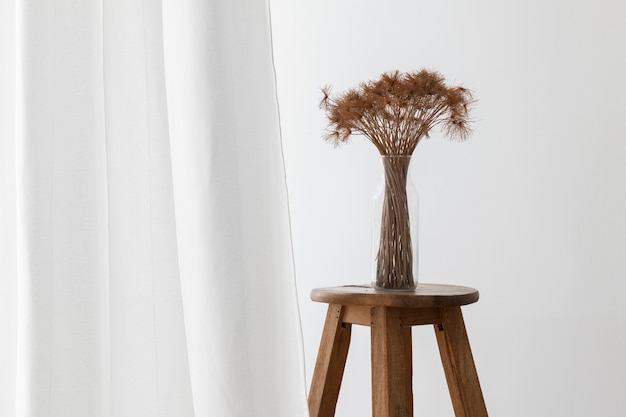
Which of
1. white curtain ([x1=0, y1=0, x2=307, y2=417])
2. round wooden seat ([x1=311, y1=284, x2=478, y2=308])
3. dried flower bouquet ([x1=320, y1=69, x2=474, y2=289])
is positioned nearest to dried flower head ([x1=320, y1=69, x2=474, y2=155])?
dried flower bouquet ([x1=320, y1=69, x2=474, y2=289])

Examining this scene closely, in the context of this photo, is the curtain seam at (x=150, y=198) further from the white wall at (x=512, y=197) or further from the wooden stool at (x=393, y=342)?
the white wall at (x=512, y=197)

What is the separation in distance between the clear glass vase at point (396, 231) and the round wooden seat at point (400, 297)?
37mm

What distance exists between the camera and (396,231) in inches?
50.8

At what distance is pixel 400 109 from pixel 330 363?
53 centimetres

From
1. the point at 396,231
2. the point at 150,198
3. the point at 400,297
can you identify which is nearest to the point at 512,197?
the point at 396,231

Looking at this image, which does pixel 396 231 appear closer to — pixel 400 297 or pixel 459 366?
pixel 400 297

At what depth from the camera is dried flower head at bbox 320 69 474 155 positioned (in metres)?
1.27

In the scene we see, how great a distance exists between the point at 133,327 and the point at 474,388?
0.81m

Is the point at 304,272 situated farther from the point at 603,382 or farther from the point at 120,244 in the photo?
the point at 120,244

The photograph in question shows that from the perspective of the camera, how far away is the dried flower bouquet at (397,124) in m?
1.27

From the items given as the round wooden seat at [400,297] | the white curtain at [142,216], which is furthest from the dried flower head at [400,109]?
the white curtain at [142,216]

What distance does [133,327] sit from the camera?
2.10 ft

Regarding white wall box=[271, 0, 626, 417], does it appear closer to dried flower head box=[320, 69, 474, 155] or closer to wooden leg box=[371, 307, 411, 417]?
dried flower head box=[320, 69, 474, 155]

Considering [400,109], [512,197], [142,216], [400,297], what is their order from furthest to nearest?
[512,197] → [400,109] → [400,297] → [142,216]
